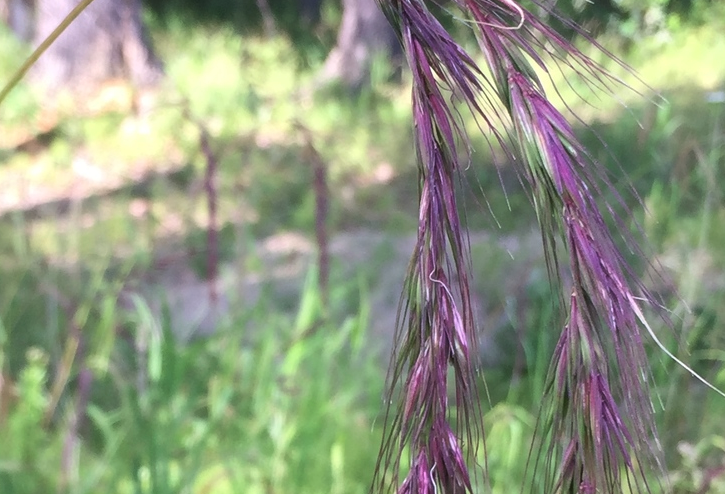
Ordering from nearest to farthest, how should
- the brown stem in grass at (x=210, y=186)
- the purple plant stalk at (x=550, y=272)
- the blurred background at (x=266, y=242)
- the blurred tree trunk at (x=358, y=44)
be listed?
the purple plant stalk at (x=550, y=272), the brown stem in grass at (x=210, y=186), the blurred background at (x=266, y=242), the blurred tree trunk at (x=358, y=44)

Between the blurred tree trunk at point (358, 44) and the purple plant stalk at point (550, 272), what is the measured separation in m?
4.53

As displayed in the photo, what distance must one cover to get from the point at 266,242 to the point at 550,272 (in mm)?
2576

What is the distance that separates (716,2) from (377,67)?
102 inches

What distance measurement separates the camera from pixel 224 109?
4.18m

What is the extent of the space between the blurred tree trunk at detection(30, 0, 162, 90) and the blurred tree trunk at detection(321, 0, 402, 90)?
4.34 ft

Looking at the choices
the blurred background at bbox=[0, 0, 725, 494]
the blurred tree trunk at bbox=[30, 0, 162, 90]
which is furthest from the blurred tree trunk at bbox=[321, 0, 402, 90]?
the blurred tree trunk at bbox=[30, 0, 162, 90]

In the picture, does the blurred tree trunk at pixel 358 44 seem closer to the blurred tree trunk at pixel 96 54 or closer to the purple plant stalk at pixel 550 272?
the blurred tree trunk at pixel 96 54

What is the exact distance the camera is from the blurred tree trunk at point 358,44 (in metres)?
4.79

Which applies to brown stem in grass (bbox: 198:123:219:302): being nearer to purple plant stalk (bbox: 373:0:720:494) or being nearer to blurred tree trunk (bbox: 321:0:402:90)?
purple plant stalk (bbox: 373:0:720:494)

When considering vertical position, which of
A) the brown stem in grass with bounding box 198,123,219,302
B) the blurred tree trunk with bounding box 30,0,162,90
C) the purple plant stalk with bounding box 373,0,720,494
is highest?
the blurred tree trunk with bounding box 30,0,162,90

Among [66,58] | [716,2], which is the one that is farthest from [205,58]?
[716,2]

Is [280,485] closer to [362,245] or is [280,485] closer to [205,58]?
[362,245]

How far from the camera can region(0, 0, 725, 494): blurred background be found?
44.7 inches

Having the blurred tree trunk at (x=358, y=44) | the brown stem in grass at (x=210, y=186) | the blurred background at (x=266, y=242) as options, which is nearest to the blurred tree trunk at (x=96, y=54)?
the blurred background at (x=266, y=242)
